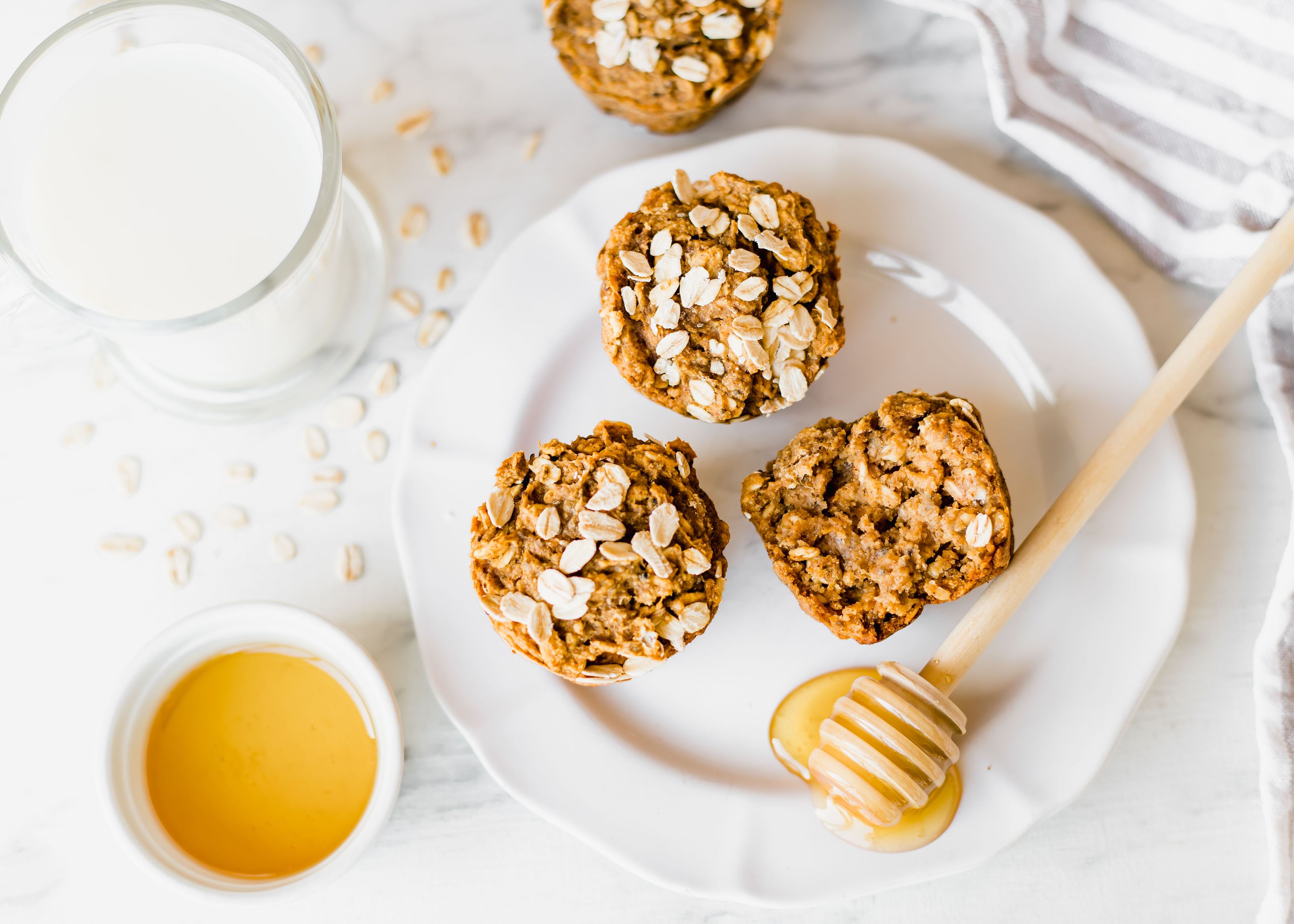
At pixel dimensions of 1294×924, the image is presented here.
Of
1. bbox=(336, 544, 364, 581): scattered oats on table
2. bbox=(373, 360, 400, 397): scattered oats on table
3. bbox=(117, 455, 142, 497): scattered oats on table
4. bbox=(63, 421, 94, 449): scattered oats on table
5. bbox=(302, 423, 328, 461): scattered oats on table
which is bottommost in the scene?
bbox=(336, 544, 364, 581): scattered oats on table

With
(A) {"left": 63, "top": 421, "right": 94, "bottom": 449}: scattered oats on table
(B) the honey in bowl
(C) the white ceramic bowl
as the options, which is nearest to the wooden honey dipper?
(C) the white ceramic bowl

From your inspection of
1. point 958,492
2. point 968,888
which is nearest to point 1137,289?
point 958,492

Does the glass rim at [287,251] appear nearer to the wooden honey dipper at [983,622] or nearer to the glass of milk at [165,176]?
the glass of milk at [165,176]

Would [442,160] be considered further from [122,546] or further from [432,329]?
[122,546]

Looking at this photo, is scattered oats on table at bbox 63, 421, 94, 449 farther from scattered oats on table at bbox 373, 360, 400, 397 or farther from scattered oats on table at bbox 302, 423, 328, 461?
scattered oats on table at bbox 373, 360, 400, 397

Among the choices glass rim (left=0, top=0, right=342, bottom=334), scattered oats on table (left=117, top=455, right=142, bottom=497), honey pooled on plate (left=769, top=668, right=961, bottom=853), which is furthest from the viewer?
scattered oats on table (left=117, top=455, right=142, bottom=497)

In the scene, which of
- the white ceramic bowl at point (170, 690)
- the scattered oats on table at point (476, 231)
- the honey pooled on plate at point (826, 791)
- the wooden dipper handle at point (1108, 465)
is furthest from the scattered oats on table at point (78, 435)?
the wooden dipper handle at point (1108, 465)

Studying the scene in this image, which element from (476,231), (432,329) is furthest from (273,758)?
(476,231)
